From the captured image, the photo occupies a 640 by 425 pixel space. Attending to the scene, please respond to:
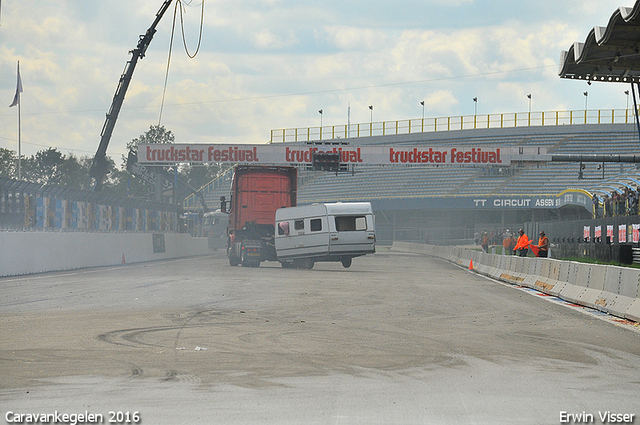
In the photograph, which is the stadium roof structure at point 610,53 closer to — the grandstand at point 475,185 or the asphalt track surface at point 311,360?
the asphalt track surface at point 311,360

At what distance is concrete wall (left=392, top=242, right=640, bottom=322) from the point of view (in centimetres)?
1425

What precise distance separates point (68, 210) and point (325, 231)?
381 inches

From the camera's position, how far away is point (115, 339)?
33.5 ft

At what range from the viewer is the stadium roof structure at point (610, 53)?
1720 cm

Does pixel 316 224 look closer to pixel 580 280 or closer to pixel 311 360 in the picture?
pixel 580 280

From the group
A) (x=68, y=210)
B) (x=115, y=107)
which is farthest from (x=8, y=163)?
(x=68, y=210)

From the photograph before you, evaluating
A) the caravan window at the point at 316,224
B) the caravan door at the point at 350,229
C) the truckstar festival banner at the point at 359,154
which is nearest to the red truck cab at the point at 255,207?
the caravan window at the point at 316,224

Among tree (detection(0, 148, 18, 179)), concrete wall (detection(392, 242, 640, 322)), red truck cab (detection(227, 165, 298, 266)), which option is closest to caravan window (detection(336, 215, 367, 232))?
red truck cab (detection(227, 165, 298, 266))

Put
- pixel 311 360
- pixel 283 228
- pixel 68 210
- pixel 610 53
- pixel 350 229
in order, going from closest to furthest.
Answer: pixel 311 360, pixel 610 53, pixel 68 210, pixel 350 229, pixel 283 228

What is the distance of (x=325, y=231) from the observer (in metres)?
30.7

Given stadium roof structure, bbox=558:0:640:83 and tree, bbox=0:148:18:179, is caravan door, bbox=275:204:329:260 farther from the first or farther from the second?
tree, bbox=0:148:18:179

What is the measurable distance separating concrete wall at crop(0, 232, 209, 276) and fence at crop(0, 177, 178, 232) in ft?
1.28

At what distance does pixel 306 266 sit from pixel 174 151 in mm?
25651

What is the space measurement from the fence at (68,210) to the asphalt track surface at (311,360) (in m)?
9.14
